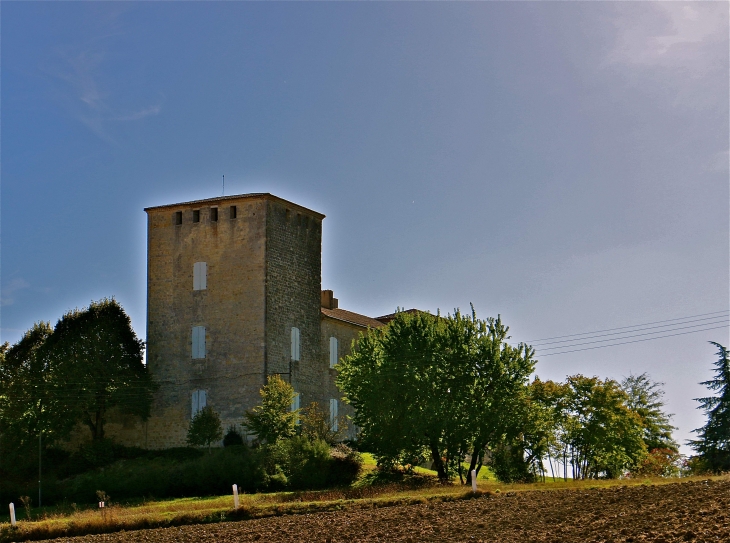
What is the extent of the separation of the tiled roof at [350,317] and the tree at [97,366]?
33.5ft

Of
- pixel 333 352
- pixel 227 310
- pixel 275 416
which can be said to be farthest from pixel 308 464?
pixel 333 352

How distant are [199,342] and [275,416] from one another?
710 cm

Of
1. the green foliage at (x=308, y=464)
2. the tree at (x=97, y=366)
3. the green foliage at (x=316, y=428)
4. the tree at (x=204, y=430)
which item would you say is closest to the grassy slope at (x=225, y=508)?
the green foliage at (x=308, y=464)

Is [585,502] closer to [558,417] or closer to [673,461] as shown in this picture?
[558,417]

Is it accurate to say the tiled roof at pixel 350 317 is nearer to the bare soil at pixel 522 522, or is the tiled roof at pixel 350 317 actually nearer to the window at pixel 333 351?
the window at pixel 333 351

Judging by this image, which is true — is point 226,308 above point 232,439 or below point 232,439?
above

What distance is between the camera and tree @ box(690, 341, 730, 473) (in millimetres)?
51375

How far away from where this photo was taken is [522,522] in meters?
23.4

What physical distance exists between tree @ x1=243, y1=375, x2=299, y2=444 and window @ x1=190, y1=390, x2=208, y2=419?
14.7 ft

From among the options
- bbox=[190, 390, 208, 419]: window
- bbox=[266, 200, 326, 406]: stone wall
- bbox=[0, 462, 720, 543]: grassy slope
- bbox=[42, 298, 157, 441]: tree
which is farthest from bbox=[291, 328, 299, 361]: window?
bbox=[0, 462, 720, 543]: grassy slope

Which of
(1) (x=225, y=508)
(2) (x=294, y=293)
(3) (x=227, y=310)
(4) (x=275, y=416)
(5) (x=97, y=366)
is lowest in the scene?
(1) (x=225, y=508)

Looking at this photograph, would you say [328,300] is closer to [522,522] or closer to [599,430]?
[599,430]

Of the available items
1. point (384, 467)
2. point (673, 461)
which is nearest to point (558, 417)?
point (384, 467)

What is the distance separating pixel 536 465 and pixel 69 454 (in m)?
22.1
